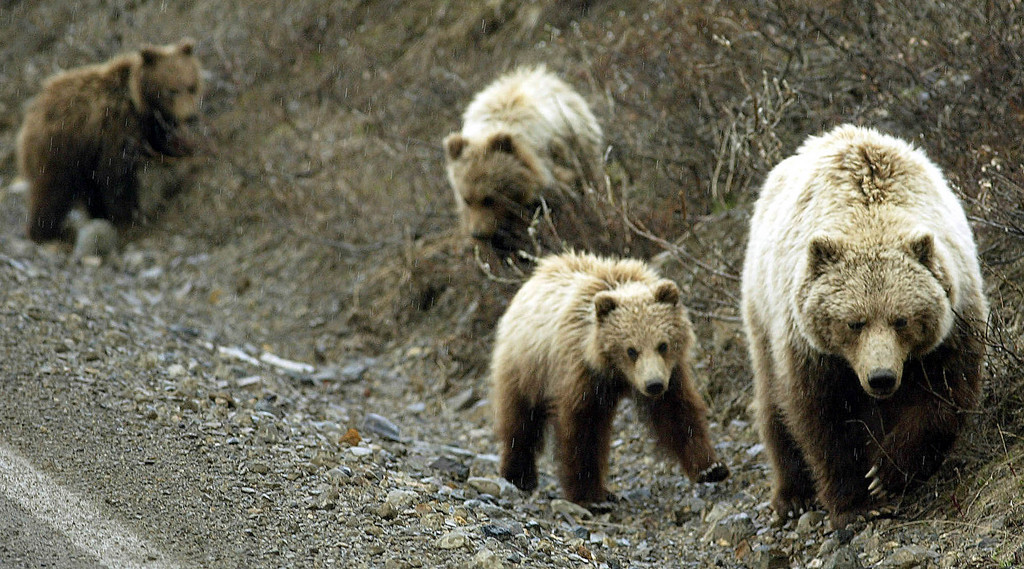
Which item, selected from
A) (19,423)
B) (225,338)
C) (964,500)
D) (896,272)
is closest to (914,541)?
(964,500)

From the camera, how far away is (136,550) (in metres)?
3.83

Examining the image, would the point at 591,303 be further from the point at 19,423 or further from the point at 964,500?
the point at 19,423

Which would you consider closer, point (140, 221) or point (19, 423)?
point (19, 423)

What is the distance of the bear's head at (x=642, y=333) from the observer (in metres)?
5.91

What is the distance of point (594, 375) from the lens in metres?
6.11

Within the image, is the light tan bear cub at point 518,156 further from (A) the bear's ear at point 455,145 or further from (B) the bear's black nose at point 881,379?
(B) the bear's black nose at point 881,379

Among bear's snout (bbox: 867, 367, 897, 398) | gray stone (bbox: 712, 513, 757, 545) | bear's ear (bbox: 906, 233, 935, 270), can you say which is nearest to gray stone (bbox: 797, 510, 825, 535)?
gray stone (bbox: 712, 513, 757, 545)

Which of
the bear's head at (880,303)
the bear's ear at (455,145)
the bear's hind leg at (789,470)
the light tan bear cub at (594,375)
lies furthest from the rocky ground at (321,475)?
the bear's ear at (455,145)

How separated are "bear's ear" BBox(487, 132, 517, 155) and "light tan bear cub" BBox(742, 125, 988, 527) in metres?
3.55

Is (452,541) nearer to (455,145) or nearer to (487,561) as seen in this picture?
(487,561)

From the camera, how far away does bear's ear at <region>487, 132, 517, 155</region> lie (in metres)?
8.17

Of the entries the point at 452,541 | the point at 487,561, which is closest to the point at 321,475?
the point at 452,541

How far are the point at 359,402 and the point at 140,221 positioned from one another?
5.57m

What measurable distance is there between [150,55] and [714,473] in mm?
8762
